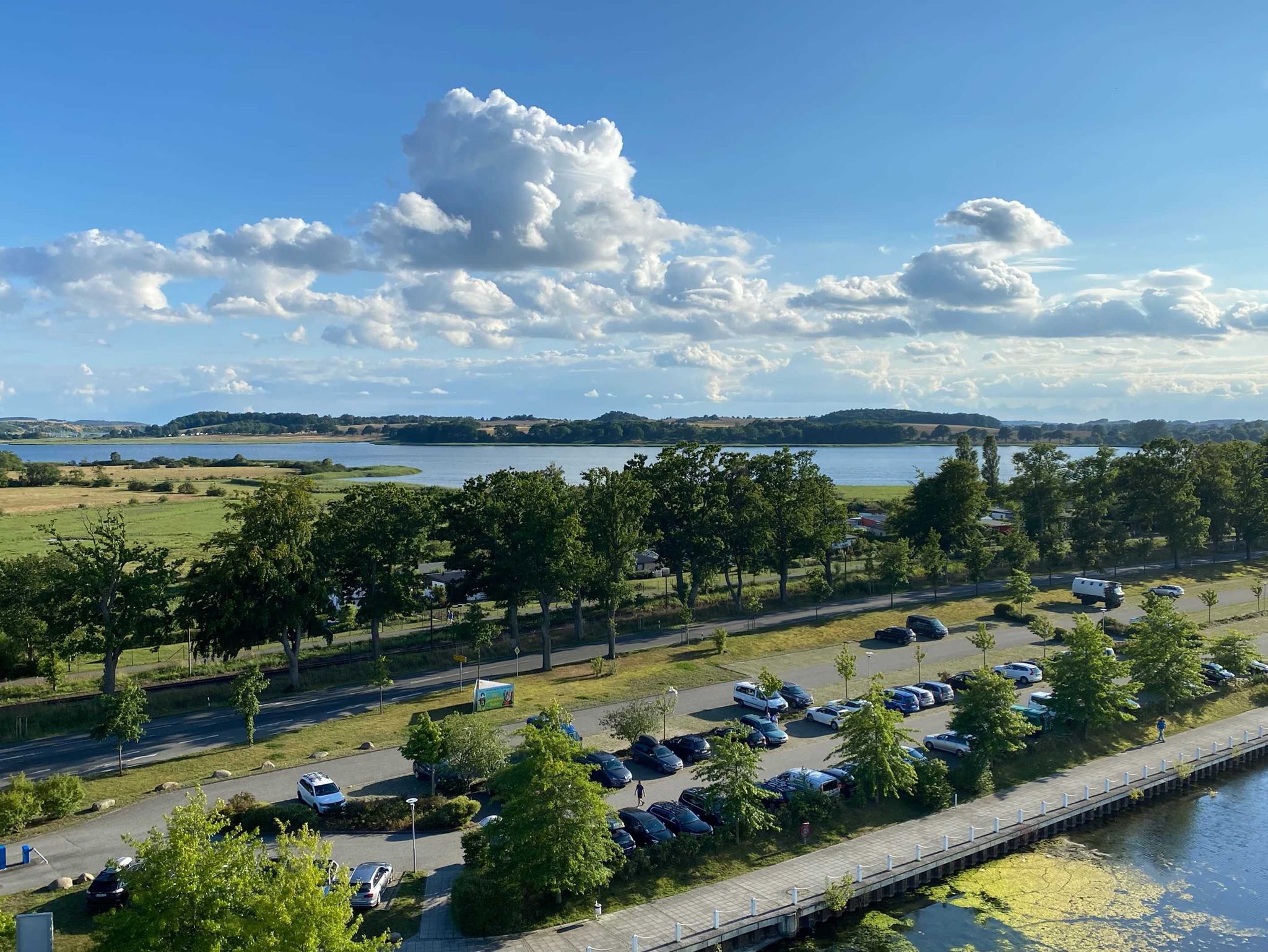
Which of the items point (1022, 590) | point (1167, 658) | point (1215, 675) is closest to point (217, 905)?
point (1167, 658)

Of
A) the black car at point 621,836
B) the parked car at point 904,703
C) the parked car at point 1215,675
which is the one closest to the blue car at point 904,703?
the parked car at point 904,703

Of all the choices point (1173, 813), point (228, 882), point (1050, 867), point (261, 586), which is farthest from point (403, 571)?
point (1173, 813)

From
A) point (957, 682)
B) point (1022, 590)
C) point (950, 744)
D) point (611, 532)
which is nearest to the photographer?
point (950, 744)

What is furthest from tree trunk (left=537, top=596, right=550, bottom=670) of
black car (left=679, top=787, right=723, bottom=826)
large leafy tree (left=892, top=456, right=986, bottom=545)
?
large leafy tree (left=892, top=456, right=986, bottom=545)

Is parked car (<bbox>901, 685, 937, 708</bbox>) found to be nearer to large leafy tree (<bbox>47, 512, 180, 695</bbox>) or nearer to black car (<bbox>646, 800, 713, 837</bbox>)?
black car (<bbox>646, 800, 713, 837</bbox>)

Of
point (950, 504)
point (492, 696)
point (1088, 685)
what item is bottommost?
point (492, 696)

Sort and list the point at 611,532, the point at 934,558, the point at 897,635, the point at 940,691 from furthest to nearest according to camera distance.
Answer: the point at 934,558
the point at 897,635
the point at 611,532
the point at 940,691

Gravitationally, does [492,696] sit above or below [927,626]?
above

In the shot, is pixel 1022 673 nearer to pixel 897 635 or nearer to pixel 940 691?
pixel 940 691
